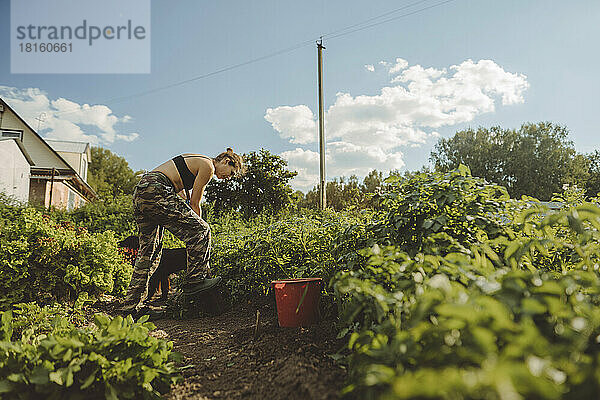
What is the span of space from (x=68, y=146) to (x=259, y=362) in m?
28.0

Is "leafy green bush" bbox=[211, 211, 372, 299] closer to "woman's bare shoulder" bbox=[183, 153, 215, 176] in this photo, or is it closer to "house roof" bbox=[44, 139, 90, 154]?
"woman's bare shoulder" bbox=[183, 153, 215, 176]

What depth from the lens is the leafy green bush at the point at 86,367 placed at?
167 cm

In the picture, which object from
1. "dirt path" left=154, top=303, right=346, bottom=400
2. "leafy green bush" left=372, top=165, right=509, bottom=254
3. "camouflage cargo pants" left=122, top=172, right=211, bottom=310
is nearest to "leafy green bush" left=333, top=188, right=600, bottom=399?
"dirt path" left=154, top=303, right=346, bottom=400

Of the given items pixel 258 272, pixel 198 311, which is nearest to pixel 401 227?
pixel 258 272

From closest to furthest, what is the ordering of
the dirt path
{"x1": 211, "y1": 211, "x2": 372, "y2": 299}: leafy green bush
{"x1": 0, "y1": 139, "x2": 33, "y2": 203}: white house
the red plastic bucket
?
the dirt path → the red plastic bucket → {"x1": 211, "y1": 211, "x2": 372, "y2": 299}: leafy green bush → {"x1": 0, "y1": 139, "x2": 33, "y2": 203}: white house

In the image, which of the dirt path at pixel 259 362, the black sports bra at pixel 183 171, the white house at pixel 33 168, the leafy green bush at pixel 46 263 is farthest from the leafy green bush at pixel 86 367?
the white house at pixel 33 168

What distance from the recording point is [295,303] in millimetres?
2662

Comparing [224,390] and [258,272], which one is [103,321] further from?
[258,272]

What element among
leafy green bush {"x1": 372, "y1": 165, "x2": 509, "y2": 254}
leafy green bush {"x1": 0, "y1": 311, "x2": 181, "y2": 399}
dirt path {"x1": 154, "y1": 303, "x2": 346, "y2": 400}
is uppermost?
leafy green bush {"x1": 372, "y1": 165, "x2": 509, "y2": 254}

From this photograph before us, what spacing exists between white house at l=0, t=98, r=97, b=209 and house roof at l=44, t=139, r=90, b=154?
4.88m

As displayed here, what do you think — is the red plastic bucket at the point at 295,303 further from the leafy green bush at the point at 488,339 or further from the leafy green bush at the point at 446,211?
the leafy green bush at the point at 488,339

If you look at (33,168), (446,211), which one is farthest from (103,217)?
(446,211)

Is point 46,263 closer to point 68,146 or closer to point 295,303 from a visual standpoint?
point 295,303

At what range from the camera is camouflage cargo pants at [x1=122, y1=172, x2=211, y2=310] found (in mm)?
3512
